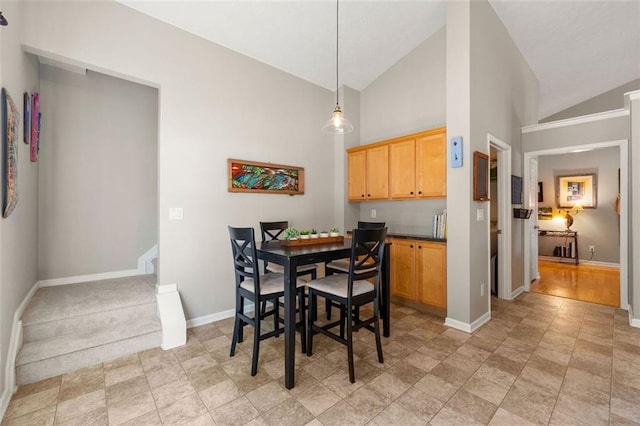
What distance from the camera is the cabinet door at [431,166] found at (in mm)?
3439

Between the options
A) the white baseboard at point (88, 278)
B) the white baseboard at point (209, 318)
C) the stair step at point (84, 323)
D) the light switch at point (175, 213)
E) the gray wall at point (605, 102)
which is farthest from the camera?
the gray wall at point (605, 102)

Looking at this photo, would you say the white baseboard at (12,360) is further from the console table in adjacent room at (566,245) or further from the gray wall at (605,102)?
the gray wall at (605,102)

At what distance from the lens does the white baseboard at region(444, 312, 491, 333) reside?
296cm

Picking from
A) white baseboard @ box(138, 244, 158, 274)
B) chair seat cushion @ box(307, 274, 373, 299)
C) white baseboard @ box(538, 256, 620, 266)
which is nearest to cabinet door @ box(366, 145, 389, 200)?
chair seat cushion @ box(307, 274, 373, 299)

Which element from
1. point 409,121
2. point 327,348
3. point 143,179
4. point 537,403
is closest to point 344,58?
point 409,121

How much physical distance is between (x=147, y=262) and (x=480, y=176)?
4485 mm

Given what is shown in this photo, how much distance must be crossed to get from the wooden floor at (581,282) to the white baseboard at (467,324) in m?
1.91

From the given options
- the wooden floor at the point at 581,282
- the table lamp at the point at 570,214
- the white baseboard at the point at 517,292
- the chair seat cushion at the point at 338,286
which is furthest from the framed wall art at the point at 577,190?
the chair seat cushion at the point at 338,286

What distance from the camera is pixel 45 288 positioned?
3189 millimetres

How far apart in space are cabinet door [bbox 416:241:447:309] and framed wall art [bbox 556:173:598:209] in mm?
5397

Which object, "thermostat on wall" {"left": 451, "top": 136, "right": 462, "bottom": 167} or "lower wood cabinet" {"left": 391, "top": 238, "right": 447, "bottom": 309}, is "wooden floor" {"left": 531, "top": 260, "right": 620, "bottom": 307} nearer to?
"lower wood cabinet" {"left": 391, "top": 238, "right": 447, "bottom": 309}

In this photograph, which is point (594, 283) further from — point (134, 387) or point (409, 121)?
point (134, 387)

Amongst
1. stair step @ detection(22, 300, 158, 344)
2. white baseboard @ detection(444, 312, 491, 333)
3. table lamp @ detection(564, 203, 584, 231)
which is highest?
table lamp @ detection(564, 203, 584, 231)

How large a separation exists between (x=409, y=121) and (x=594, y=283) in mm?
4246
